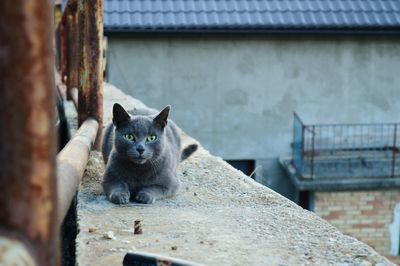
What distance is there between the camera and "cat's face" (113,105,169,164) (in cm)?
365

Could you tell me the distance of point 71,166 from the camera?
2.57 m

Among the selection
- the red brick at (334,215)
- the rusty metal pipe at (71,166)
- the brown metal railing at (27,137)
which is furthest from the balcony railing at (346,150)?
the brown metal railing at (27,137)

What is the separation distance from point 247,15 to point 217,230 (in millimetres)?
10670

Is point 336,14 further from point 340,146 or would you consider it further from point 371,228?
point 371,228

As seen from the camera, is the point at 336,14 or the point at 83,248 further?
the point at 336,14

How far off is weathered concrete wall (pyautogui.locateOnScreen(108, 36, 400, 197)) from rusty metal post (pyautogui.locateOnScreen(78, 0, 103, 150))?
8.59 meters

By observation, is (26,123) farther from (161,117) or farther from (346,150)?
(346,150)

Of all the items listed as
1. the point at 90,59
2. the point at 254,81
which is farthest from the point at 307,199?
the point at 90,59

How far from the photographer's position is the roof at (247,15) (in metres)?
12.9

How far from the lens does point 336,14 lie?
1351 centimetres

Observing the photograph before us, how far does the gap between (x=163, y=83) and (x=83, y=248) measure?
10.7m

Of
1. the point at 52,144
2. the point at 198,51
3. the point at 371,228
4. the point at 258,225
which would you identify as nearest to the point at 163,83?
the point at 198,51

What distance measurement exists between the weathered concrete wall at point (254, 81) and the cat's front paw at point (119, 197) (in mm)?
9702

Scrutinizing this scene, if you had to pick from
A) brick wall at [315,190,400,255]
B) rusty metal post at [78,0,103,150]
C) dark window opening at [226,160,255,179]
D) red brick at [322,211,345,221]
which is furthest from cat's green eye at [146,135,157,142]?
dark window opening at [226,160,255,179]
